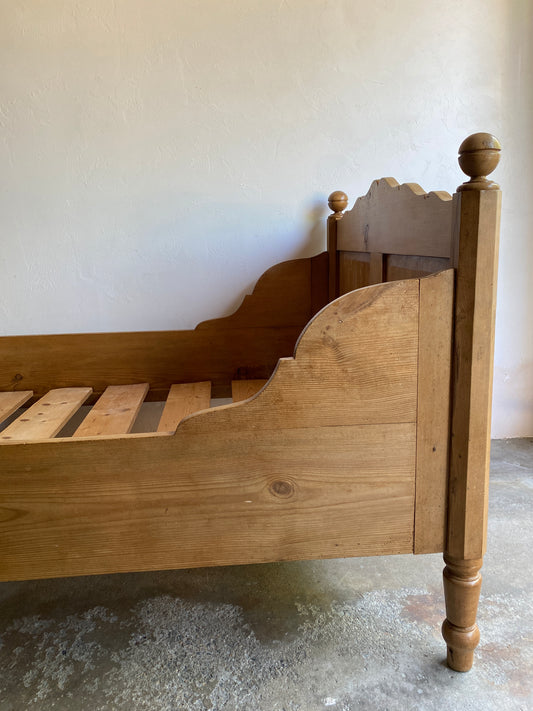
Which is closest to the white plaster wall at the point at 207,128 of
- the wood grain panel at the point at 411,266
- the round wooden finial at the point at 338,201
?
the round wooden finial at the point at 338,201

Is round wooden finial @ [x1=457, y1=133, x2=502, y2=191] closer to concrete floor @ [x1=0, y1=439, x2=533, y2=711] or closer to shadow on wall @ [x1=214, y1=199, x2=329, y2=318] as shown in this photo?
concrete floor @ [x1=0, y1=439, x2=533, y2=711]

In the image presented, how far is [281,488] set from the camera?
3.18ft

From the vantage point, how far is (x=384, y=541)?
3.33ft

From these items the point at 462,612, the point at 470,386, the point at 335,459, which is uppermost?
the point at 470,386

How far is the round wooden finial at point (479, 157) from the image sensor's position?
84 centimetres

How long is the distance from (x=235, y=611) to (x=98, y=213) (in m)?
1.33

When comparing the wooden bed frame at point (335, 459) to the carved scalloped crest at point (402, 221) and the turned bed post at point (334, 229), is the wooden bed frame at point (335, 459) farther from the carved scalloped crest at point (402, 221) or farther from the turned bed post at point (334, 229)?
the turned bed post at point (334, 229)

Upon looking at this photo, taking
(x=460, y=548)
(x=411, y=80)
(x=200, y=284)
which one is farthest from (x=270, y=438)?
(x=411, y=80)

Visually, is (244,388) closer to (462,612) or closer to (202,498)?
(202,498)

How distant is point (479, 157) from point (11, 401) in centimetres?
144

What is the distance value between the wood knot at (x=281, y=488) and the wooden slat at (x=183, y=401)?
440 mm

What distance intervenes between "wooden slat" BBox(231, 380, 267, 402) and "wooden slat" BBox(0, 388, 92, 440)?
465mm

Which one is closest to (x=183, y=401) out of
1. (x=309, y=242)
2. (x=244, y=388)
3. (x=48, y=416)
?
(x=244, y=388)

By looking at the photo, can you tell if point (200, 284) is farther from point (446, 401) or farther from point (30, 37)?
point (446, 401)
